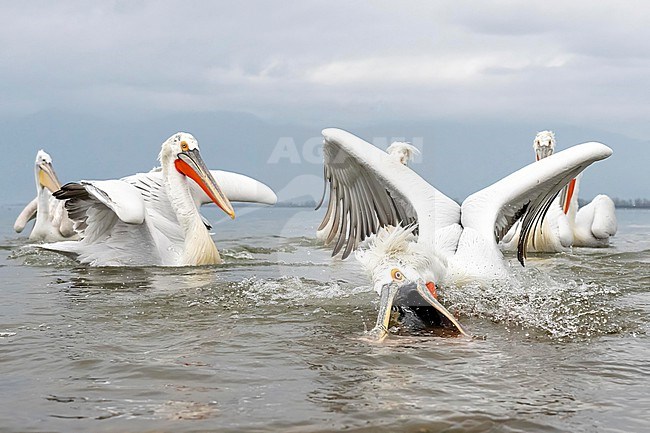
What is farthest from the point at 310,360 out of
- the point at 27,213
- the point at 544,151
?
the point at 27,213

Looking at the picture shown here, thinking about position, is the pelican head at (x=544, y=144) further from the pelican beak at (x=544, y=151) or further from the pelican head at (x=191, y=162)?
the pelican head at (x=191, y=162)

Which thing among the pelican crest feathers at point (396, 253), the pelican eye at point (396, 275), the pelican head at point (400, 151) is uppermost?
the pelican head at point (400, 151)

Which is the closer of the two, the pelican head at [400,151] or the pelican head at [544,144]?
the pelican head at [400,151]

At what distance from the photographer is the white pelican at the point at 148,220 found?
7.66 meters

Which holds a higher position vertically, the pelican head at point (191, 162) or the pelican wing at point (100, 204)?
the pelican head at point (191, 162)

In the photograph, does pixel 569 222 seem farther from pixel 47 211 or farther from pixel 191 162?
pixel 47 211

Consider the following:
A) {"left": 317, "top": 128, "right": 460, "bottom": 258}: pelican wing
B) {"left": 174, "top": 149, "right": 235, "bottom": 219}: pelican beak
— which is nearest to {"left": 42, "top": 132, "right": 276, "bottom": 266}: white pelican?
{"left": 174, "top": 149, "right": 235, "bottom": 219}: pelican beak

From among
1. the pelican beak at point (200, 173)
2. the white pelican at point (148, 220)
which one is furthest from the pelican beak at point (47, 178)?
the pelican beak at point (200, 173)

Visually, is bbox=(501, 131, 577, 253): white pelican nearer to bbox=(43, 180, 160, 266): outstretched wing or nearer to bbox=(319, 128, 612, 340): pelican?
bbox=(319, 128, 612, 340): pelican

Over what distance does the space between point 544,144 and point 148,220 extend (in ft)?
16.7

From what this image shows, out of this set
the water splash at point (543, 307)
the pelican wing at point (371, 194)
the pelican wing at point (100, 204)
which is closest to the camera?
the water splash at point (543, 307)

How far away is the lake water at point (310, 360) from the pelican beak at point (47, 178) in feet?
22.6

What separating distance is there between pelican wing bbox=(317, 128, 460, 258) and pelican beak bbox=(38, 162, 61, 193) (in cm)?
740

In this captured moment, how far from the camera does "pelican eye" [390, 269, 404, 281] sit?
4547 mm
